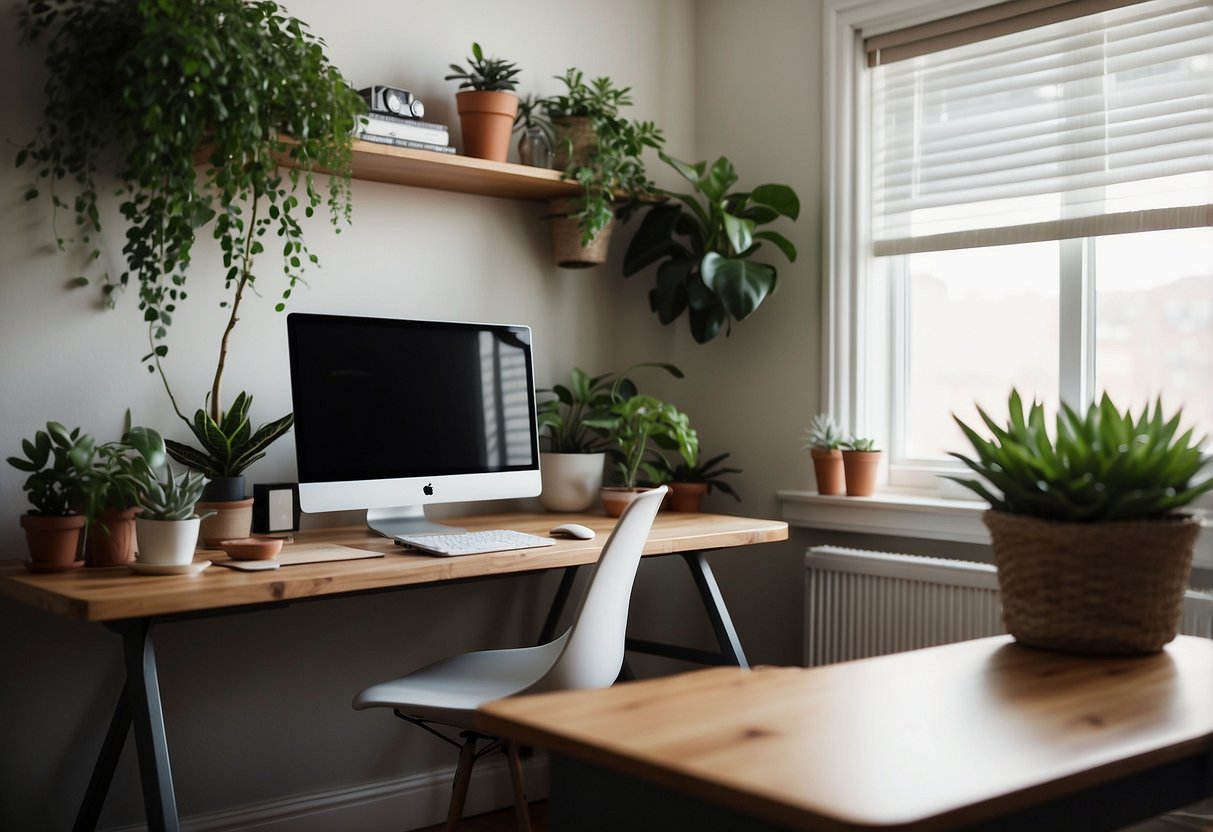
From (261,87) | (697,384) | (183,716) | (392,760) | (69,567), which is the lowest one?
(392,760)

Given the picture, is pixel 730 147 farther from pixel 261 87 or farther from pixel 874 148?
pixel 261 87

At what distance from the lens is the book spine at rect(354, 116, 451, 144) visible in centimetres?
265

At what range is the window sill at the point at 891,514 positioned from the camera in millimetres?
2879

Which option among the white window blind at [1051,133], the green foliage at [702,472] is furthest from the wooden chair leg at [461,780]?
the white window blind at [1051,133]

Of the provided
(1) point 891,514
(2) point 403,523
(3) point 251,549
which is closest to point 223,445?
(3) point 251,549

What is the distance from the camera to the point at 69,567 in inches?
84.3

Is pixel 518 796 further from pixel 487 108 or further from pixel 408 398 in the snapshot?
pixel 487 108

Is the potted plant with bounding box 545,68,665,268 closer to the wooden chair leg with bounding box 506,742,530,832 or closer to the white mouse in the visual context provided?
the white mouse

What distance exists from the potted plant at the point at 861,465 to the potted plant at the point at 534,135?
1117 millimetres

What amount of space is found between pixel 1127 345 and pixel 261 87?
204 centimetres

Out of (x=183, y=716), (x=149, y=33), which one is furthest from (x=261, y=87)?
(x=183, y=716)

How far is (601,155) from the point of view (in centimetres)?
305

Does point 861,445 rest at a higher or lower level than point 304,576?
higher

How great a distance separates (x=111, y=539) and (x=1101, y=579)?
171 cm
